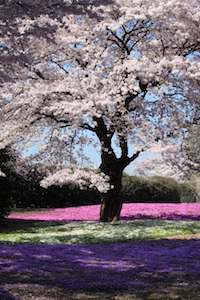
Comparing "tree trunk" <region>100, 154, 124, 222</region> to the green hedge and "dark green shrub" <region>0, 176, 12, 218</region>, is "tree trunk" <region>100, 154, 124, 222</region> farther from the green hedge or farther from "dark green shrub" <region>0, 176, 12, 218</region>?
the green hedge

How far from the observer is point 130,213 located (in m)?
26.7

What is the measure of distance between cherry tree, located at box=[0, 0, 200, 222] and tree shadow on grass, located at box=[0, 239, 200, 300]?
6.47 meters

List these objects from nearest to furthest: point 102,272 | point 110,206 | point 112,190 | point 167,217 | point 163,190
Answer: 1. point 102,272
2. point 112,190
3. point 110,206
4. point 167,217
5. point 163,190

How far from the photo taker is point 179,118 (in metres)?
19.3

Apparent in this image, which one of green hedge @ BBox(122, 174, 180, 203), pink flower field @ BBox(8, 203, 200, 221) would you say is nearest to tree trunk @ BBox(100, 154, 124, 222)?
pink flower field @ BBox(8, 203, 200, 221)

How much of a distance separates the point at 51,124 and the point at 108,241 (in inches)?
301

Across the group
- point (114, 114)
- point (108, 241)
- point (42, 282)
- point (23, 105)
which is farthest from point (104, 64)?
point (42, 282)

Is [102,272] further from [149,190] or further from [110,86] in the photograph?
[149,190]

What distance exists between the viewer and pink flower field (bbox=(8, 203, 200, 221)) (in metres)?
26.0

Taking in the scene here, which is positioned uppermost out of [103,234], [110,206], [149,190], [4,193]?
[149,190]

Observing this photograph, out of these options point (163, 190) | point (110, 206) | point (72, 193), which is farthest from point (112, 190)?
point (163, 190)

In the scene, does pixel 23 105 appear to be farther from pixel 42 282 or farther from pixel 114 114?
pixel 42 282

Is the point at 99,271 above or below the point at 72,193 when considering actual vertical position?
below

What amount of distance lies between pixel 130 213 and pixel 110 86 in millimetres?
10868
